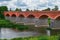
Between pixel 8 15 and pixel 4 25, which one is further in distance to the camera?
pixel 8 15

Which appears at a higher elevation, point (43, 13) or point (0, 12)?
point (43, 13)

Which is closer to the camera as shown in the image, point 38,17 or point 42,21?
point 42,21

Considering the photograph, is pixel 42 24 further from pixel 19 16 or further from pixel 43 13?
pixel 19 16

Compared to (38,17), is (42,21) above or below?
below

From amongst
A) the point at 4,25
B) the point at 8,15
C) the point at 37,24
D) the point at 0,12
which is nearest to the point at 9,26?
the point at 4,25

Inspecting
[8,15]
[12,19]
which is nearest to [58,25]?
[12,19]

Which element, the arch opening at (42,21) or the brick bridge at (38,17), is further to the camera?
the arch opening at (42,21)

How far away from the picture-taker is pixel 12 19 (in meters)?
100

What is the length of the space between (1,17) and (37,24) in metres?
40.6

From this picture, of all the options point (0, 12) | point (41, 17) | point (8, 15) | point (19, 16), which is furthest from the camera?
point (0, 12)

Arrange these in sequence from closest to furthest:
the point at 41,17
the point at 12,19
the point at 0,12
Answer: the point at 41,17 < the point at 12,19 < the point at 0,12

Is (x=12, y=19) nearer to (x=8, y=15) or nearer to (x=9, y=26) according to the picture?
(x=8, y=15)

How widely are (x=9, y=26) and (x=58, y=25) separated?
53.8 ft

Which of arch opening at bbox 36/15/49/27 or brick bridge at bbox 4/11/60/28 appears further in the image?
arch opening at bbox 36/15/49/27
